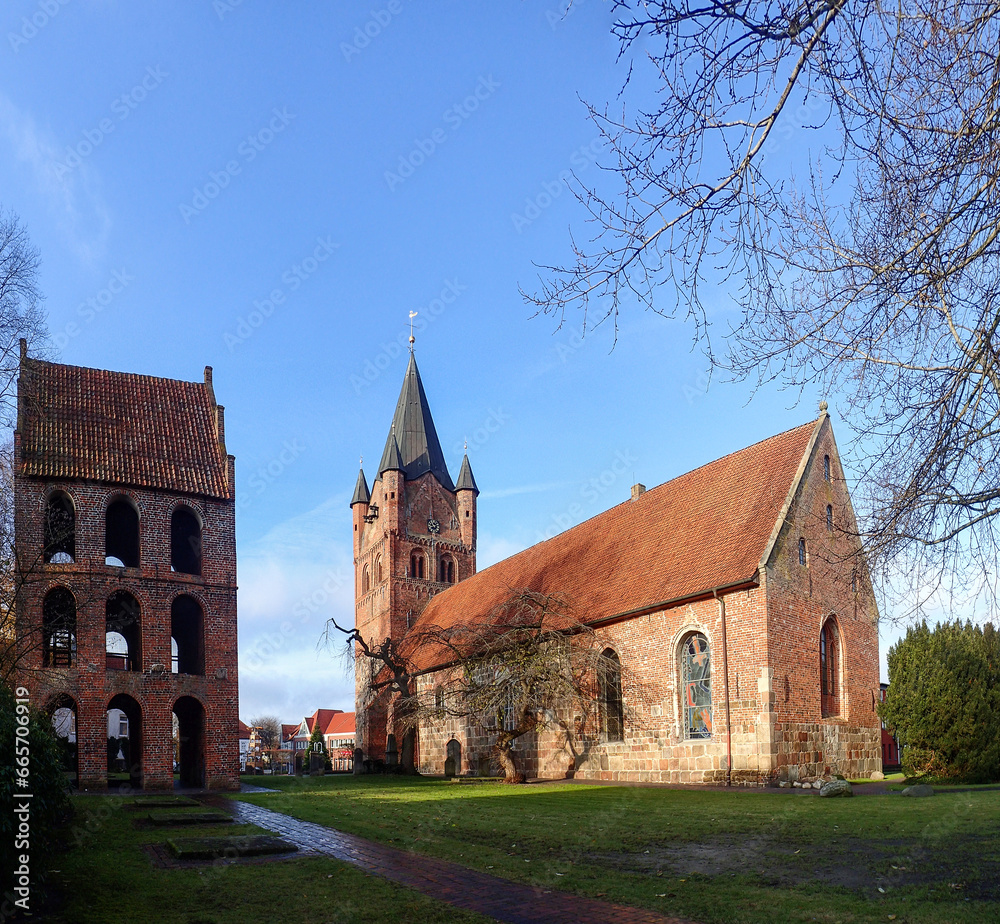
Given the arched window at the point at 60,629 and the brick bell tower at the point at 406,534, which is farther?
the brick bell tower at the point at 406,534

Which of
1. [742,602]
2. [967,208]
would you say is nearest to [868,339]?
[967,208]

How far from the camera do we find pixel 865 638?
23.8 m

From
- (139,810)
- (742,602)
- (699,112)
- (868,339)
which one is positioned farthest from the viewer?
(742,602)

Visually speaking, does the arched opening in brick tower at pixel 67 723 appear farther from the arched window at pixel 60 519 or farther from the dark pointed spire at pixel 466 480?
the dark pointed spire at pixel 466 480

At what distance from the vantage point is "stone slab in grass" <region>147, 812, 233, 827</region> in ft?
44.3

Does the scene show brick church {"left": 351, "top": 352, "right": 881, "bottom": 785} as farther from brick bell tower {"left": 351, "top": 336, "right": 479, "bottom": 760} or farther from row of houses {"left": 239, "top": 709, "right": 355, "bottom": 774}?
row of houses {"left": 239, "top": 709, "right": 355, "bottom": 774}

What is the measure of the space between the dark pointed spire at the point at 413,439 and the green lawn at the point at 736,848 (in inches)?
1189

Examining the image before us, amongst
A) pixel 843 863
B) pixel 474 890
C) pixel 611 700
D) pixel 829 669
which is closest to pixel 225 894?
pixel 474 890

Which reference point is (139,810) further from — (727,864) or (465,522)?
(465,522)

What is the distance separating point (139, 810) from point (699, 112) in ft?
53.8

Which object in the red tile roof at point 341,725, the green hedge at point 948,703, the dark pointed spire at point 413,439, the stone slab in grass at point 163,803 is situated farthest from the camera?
the red tile roof at point 341,725

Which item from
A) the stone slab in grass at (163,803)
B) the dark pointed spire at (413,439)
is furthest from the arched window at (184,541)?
the dark pointed spire at (413,439)

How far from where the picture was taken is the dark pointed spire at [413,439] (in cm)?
4669

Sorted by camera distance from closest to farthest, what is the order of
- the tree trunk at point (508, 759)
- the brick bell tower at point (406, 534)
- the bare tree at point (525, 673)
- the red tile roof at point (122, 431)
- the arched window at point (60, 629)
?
the bare tree at point (525, 673) < the arched window at point (60, 629) < the tree trunk at point (508, 759) < the red tile roof at point (122, 431) < the brick bell tower at point (406, 534)
